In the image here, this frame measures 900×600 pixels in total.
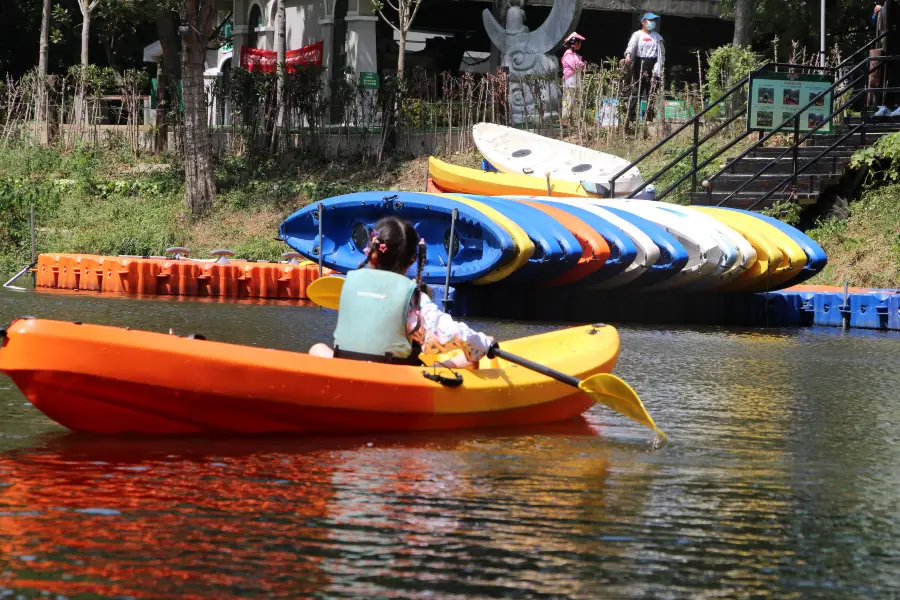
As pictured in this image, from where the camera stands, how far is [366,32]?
26594 mm

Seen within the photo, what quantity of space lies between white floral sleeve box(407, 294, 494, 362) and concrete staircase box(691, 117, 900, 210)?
1171 cm

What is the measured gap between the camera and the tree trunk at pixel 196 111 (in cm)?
2261

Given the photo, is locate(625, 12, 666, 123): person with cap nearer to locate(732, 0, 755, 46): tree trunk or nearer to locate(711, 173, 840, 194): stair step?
locate(732, 0, 755, 46): tree trunk

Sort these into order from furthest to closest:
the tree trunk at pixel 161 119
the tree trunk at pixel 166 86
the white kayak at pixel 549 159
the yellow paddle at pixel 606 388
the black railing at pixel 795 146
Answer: the tree trunk at pixel 161 119
the tree trunk at pixel 166 86
the white kayak at pixel 549 159
the black railing at pixel 795 146
the yellow paddle at pixel 606 388

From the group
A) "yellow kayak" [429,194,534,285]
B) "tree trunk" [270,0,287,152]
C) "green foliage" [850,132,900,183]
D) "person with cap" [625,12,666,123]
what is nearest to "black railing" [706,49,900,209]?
"green foliage" [850,132,900,183]

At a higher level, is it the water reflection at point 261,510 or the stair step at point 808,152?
the stair step at point 808,152

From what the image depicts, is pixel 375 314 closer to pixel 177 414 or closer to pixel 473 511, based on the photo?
pixel 177 414

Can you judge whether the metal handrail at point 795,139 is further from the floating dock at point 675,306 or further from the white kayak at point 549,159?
the floating dock at point 675,306

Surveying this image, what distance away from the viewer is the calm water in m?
4.89

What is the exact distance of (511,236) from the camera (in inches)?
566

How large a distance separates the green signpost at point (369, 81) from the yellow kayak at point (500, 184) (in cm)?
516

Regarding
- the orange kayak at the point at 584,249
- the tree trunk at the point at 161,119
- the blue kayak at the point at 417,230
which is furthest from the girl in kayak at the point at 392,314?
the tree trunk at the point at 161,119

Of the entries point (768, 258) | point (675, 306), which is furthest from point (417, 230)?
point (768, 258)

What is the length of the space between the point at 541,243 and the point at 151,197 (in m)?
12.1
